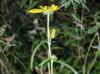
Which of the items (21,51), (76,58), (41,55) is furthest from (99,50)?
(21,51)

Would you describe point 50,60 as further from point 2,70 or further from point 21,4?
point 21,4

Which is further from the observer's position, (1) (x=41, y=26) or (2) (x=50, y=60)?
(1) (x=41, y=26)

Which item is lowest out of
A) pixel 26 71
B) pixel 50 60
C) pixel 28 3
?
pixel 26 71

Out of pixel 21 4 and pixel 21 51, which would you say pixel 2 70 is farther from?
pixel 21 4

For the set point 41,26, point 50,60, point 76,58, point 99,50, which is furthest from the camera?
point 41,26

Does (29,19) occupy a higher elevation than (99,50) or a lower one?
higher

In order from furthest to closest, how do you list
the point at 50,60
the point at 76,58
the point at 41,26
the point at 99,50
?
the point at 41,26, the point at 76,58, the point at 99,50, the point at 50,60
